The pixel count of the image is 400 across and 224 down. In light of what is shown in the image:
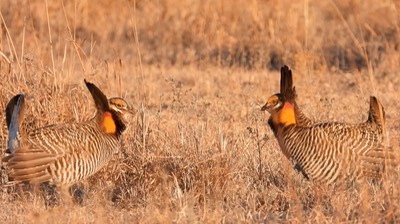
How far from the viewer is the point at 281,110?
22.1 feet

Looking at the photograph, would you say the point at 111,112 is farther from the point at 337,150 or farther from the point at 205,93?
the point at 205,93

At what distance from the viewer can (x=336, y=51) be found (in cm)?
1195

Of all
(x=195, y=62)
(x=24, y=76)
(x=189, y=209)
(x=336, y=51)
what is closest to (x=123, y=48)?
(x=195, y=62)

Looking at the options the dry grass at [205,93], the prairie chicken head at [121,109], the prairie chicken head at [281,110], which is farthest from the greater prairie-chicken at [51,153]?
the prairie chicken head at [281,110]

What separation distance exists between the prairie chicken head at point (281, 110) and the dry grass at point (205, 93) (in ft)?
0.49

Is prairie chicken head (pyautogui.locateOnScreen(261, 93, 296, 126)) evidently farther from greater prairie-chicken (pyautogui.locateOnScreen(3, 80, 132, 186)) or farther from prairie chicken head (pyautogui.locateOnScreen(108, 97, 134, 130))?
greater prairie-chicken (pyautogui.locateOnScreen(3, 80, 132, 186))

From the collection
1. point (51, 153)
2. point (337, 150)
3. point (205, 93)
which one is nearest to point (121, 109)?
point (51, 153)

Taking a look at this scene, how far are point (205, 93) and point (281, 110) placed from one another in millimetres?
3359

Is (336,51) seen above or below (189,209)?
above

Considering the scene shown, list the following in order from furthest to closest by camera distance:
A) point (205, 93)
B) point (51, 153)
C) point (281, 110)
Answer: point (205, 93) < point (281, 110) < point (51, 153)

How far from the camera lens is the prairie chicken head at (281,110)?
21.9 feet

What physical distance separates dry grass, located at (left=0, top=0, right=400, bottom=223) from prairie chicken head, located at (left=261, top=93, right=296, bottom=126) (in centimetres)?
15

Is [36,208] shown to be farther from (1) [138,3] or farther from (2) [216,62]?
(1) [138,3]

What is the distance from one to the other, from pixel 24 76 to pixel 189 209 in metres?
2.21
